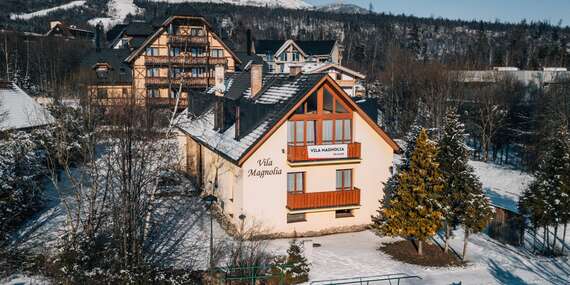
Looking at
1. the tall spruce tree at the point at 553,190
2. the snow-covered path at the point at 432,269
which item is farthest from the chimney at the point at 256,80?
the tall spruce tree at the point at 553,190

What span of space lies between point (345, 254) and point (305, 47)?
258ft

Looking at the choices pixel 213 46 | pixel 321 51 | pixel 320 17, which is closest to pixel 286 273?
pixel 213 46

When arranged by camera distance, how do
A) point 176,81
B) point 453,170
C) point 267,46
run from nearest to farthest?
point 453,170 → point 176,81 → point 267,46

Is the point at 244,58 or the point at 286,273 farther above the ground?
the point at 244,58

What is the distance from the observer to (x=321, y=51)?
96.1 m

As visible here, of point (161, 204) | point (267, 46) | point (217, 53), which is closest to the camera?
point (161, 204)

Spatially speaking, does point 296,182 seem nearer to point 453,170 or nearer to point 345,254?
point 345,254

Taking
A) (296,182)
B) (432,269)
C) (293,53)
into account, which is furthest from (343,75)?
(432,269)

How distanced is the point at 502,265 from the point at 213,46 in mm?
44826

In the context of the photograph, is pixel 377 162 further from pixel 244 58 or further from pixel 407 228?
pixel 244 58

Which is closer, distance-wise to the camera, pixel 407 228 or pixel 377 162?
pixel 407 228

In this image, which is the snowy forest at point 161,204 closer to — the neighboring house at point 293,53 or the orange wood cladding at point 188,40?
the orange wood cladding at point 188,40

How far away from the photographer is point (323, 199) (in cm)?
2541

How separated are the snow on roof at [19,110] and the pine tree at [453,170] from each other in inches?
975
